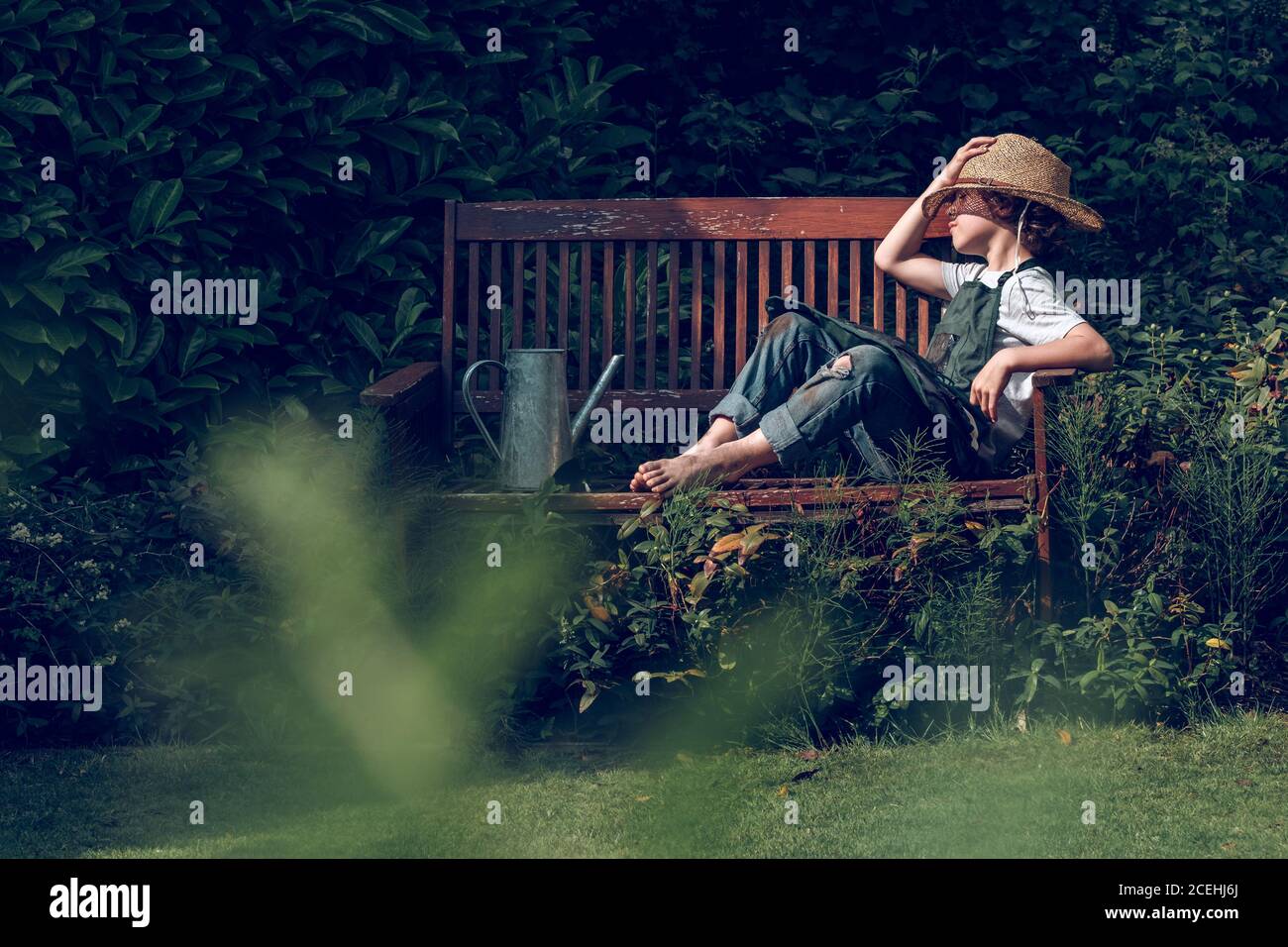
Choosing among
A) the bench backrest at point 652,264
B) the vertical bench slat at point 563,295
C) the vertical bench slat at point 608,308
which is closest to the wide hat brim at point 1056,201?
the bench backrest at point 652,264

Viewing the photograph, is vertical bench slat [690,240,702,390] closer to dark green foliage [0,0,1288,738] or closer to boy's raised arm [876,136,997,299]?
dark green foliage [0,0,1288,738]

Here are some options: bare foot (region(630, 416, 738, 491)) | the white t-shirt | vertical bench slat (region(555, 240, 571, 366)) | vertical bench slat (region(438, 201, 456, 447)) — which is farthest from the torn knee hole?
vertical bench slat (region(438, 201, 456, 447))

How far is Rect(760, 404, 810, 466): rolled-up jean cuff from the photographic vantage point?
4.05 m

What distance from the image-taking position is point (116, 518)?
4438 mm

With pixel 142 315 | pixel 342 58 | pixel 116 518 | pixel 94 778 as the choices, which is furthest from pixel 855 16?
pixel 94 778

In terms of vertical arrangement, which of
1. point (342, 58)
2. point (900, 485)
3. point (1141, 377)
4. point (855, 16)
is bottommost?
point (900, 485)

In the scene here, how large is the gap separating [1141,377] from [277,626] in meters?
2.38

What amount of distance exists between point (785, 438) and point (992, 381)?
1.74 ft

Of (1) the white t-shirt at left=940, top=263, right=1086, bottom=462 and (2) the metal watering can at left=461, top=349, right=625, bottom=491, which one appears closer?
(1) the white t-shirt at left=940, top=263, right=1086, bottom=462

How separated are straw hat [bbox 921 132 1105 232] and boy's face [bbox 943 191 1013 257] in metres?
0.04

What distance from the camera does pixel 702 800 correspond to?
351 centimetres

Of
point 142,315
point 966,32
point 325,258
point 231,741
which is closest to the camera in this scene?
point 231,741

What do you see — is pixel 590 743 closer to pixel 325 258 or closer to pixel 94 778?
pixel 94 778

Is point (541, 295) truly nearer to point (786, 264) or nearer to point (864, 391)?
point (786, 264)
